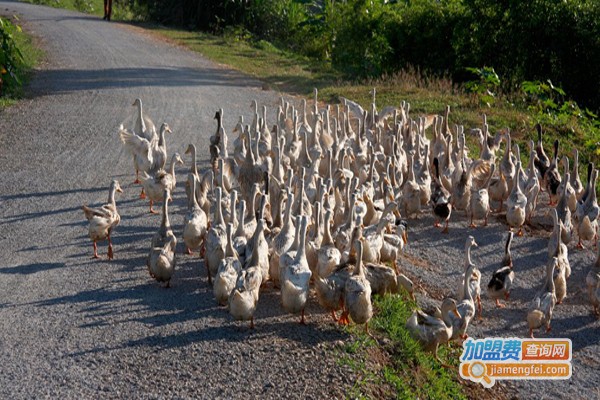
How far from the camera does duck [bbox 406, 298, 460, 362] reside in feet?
25.9

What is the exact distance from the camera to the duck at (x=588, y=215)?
11.1 meters

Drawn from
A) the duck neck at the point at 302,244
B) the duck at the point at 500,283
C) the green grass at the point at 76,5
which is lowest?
the green grass at the point at 76,5

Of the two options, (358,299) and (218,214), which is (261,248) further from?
(358,299)

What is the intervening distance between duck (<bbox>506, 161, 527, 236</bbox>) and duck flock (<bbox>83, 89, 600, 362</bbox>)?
3cm

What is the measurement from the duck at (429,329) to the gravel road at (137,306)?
772 mm

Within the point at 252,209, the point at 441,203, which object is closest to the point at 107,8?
the point at 441,203

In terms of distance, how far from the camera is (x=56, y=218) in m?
10.9

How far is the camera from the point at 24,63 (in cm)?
2311

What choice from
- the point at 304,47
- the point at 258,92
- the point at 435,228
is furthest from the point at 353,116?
the point at 304,47

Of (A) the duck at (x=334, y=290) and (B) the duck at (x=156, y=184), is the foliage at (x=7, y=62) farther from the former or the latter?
(A) the duck at (x=334, y=290)

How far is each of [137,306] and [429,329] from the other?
2.93 meters

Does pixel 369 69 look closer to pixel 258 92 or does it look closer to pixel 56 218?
pixel 258 92

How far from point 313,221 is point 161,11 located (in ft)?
96.0

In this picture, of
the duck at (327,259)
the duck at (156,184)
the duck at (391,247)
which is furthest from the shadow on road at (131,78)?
the duck at (327,259)
